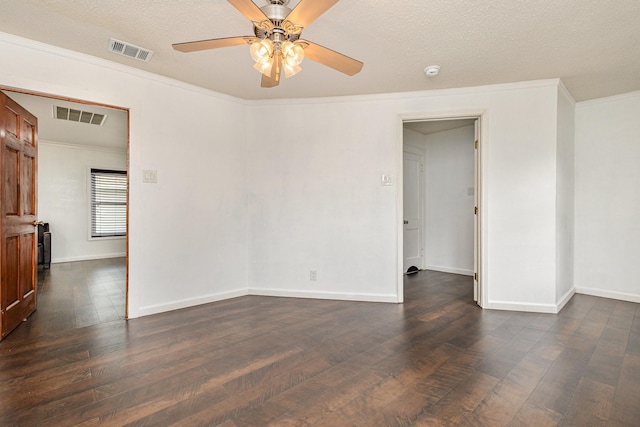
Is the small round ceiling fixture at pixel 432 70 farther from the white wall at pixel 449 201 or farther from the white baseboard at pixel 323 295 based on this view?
the white wall at pixel 449 201

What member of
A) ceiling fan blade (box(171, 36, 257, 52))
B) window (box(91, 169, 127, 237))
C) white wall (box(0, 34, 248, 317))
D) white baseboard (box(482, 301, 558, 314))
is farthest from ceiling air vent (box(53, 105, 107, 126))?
white baseboard (box(482, 301, 558, 314))

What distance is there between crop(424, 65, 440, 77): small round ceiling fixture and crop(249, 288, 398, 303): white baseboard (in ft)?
8.28

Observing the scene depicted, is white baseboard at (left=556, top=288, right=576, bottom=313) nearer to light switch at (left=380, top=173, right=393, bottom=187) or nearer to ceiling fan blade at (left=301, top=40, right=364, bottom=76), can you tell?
light switch at (left=380, top=173, right=393, bottom=187)

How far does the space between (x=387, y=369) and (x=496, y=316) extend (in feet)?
5.87

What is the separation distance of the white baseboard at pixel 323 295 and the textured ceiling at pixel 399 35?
251 cm

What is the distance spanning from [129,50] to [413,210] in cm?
478

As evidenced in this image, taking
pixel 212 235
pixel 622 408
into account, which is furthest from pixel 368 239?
pixel 622 408

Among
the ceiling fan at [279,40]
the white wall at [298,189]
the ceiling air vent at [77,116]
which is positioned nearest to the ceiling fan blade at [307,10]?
the ceiling fan at [279,40]

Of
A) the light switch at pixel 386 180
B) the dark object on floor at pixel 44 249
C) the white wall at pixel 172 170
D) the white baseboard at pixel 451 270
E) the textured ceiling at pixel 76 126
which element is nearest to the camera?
the white wall at pixel 172 170

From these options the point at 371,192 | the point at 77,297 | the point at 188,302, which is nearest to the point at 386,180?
the point at 371,192

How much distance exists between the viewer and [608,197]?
4141 mm

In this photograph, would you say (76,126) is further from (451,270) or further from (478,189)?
(451,270)

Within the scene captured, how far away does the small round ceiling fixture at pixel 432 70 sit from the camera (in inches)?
124

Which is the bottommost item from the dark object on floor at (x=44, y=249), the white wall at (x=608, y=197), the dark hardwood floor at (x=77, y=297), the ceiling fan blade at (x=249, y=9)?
the dark hardwood floor at (x=77, y=297)
